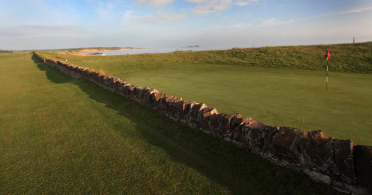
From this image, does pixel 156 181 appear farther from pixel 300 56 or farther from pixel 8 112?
pixel 300 56

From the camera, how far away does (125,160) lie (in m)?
3.84

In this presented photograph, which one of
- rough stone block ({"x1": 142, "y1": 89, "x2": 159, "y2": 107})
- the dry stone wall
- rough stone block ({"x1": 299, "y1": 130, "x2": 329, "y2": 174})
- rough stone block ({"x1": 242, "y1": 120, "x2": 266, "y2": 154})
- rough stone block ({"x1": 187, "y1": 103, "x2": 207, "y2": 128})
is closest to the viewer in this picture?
the dry stone wall

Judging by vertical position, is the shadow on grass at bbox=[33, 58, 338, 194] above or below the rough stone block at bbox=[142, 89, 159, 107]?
below

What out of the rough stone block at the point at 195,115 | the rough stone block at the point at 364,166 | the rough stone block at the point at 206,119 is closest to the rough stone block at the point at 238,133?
the rough stone block at the point at 206,119

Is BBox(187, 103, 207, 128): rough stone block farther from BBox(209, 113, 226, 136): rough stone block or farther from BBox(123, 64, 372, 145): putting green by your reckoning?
BBox(123, 64, 372, 145): putting green

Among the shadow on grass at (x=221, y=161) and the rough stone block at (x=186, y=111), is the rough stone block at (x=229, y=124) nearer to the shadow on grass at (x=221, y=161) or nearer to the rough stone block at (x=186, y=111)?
the shadow on grass at (x=221, y=161)

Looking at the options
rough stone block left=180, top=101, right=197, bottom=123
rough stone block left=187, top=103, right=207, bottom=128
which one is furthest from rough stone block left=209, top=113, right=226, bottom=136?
rough stone block left=180, top=101, right=197, bottom=123

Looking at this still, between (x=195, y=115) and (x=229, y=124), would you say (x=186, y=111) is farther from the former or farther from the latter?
(x=229, y=124)

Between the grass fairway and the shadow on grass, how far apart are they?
0.01 metres

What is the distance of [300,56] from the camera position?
1827 cm

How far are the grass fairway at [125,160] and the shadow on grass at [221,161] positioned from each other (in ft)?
0.04

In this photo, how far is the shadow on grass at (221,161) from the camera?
3.05 m

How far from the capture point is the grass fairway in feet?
10.3

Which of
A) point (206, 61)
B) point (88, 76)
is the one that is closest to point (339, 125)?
point (88, 76)
